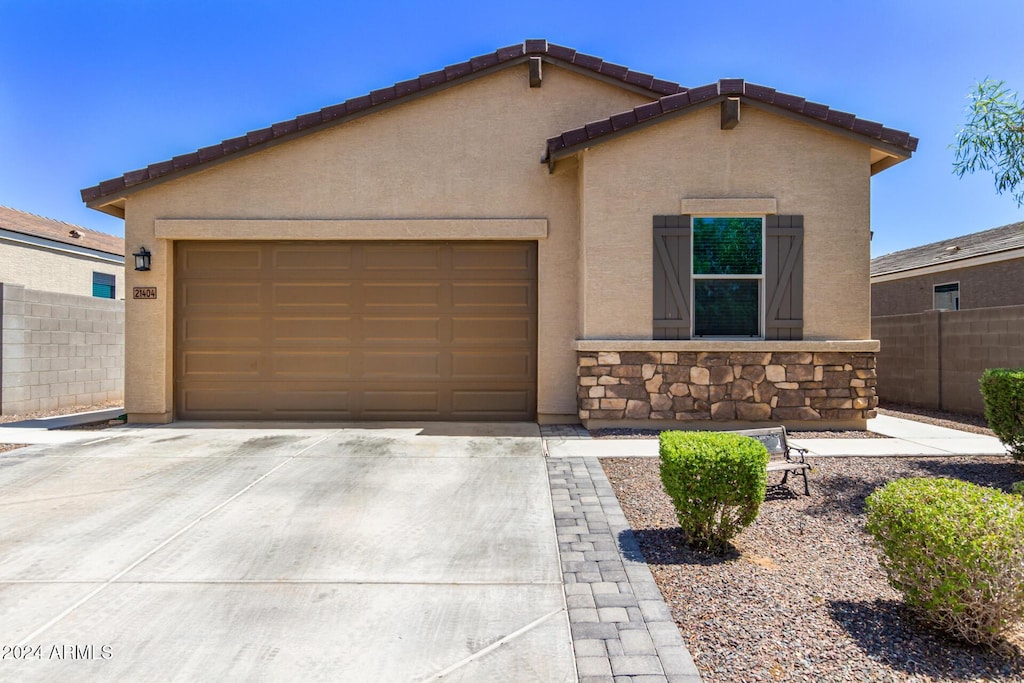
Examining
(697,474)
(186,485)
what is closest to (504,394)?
(186,485)

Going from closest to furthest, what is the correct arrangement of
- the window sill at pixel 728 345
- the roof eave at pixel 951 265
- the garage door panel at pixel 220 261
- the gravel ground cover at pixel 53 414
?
the gravel ground cover at pixel 53 414
the window sill at pixel 728 345
the garage door panel at pixel 220 261
the roof eave at pixel 951 265

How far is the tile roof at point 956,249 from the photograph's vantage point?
46.4 ft

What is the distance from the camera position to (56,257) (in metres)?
15.4

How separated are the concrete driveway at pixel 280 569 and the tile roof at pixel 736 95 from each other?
4.70m

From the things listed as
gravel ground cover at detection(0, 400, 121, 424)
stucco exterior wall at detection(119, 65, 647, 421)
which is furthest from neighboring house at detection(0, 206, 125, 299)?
stucco exterior wall at detection(119, 65, 647, 421)

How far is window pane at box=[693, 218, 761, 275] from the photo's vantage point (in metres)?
7.97

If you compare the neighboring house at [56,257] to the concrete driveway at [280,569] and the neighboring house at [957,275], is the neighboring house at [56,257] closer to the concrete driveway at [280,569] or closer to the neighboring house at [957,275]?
the concrete driveway at [280,569]

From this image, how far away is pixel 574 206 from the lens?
8.66 metres

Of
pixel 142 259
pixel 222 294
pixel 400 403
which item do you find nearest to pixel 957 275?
pixel 400 403

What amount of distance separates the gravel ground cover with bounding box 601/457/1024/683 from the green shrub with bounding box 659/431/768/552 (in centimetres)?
18

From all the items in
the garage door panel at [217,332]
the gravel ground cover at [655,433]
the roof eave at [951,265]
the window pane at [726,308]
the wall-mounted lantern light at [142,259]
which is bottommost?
the gravel ground cover at [655,433]

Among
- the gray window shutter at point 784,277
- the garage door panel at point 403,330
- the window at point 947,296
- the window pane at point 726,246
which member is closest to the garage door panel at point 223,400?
the garage door panel at point 403,330

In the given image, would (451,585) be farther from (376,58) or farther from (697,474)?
(376,58)

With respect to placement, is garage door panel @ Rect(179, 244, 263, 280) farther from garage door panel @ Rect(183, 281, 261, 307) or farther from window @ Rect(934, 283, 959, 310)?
window @ Rect(934, 283, 959, 310)
